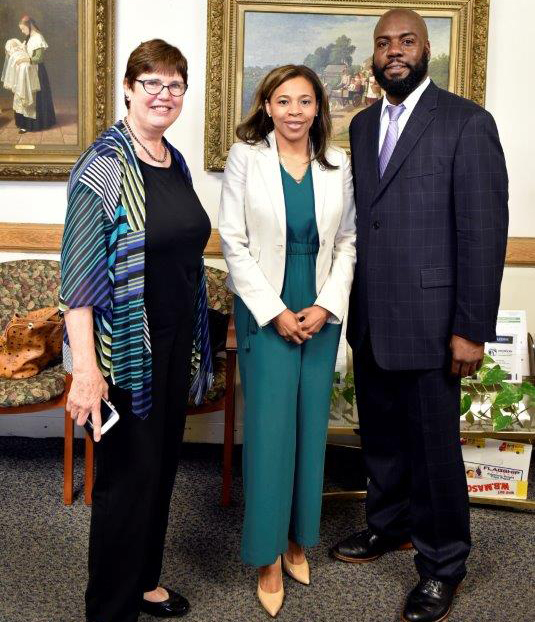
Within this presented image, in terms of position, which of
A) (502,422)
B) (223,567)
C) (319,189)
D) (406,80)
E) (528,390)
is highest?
(406,80)

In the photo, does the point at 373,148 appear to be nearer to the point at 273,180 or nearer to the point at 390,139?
the point at 390,139

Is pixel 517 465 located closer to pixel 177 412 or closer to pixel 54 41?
pixel 177 412

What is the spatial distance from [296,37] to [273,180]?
58.8 inches

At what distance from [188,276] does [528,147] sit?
2245 mm

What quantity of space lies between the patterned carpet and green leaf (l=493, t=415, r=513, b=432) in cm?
40

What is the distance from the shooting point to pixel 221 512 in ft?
11.3

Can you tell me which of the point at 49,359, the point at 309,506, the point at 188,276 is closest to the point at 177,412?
the point at 188,276

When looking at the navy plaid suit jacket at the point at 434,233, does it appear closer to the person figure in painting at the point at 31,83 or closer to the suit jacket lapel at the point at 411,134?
the suit jacket lapel at the point at 411,134

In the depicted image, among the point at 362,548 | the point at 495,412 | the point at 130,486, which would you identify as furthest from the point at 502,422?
the point at 130,486

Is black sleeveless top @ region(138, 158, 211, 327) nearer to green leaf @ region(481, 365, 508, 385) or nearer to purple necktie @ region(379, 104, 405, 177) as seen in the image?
purple necktie @ region(379, 104, 405, 177)

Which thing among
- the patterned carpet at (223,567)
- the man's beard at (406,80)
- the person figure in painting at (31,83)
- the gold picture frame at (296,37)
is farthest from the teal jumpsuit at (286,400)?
the person figure in painting at (31,83)

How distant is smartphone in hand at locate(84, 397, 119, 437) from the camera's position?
2.16 metres

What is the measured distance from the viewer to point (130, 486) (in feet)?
7.52

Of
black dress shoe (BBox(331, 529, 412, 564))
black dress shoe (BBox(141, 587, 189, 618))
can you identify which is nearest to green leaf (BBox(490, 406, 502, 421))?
black dress shoe (BBox(331, 529, 412, 564))
